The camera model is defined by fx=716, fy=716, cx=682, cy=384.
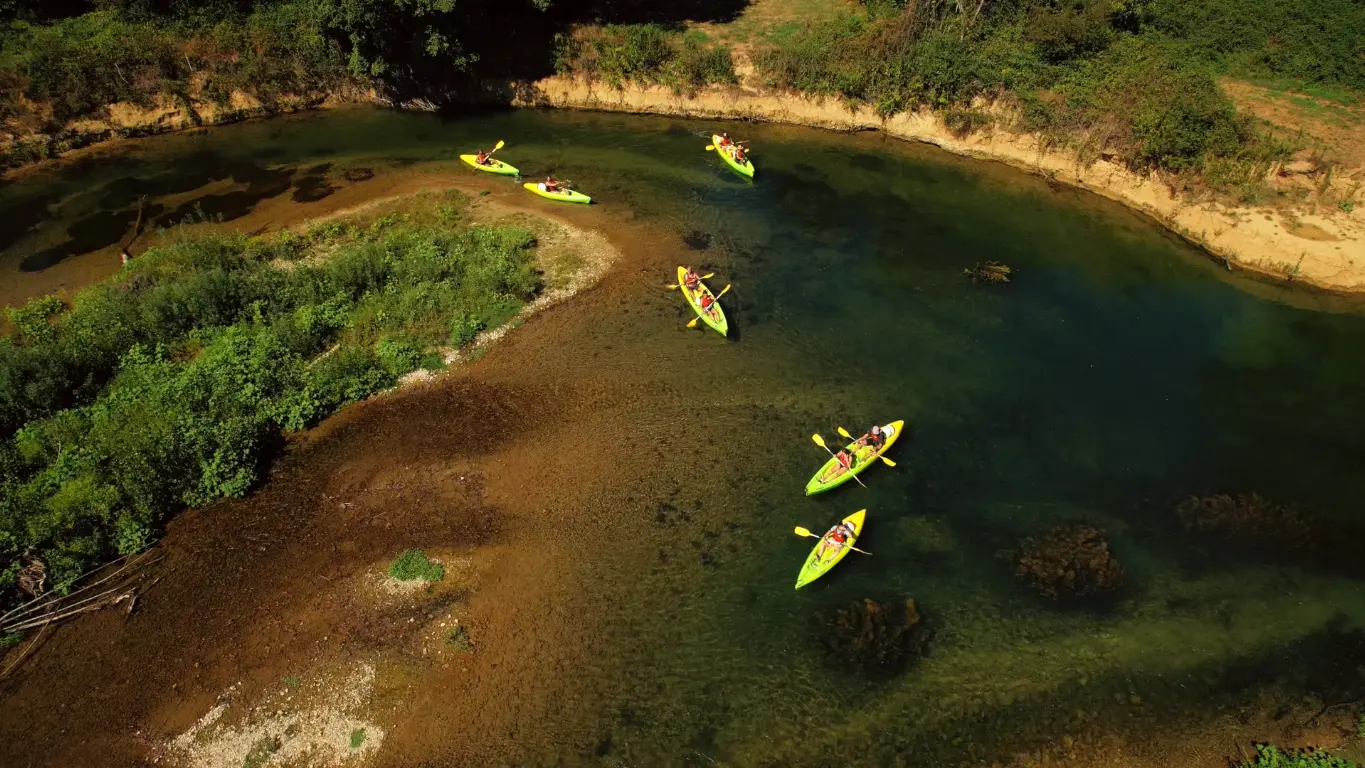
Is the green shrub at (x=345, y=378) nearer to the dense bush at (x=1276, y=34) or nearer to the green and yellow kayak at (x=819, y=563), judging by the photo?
the green and yellow kayak at (x=819, y=563)

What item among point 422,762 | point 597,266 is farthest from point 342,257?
point 422,762

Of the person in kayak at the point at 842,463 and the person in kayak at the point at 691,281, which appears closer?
the person in kayak at the point at 842,463

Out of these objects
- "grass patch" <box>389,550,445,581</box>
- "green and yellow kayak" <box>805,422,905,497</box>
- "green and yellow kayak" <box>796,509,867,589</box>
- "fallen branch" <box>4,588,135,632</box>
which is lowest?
"fallen branch" <box>4,588,135,632</box>

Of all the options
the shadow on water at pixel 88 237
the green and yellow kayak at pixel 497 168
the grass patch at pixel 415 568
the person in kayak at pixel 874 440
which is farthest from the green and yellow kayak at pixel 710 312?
the shadow on water at pixel 88 237

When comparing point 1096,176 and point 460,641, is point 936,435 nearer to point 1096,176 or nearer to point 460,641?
point 460,641

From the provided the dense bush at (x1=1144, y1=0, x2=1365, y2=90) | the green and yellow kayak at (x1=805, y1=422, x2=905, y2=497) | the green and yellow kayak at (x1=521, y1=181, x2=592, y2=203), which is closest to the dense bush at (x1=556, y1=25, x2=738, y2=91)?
the green and yellow kayak at (x1=521, y1=181, x2=592, y2=203)

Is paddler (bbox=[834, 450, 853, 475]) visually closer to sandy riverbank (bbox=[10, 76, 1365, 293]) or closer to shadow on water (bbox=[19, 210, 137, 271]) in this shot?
sandy riverbank (bbox=[10, 76, 1365, 293])
